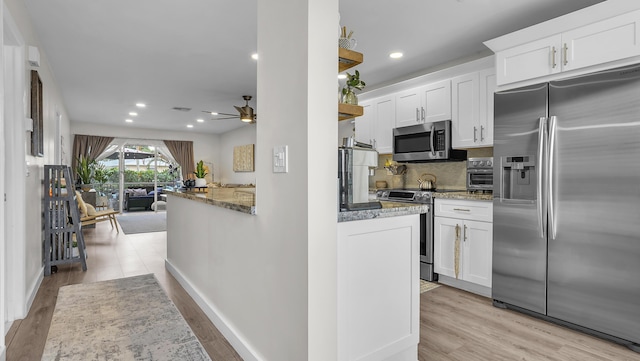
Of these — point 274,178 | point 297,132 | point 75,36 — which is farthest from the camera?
point 75,36

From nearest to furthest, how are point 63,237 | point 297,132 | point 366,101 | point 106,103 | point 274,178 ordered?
point 297,132, point 274,178, point 63,237, point 366,101, point 106,103

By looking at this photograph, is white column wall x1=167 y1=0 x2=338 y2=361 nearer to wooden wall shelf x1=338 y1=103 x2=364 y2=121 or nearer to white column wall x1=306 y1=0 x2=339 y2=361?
white column wall x1=306 y1=0 x2=339 y2=361

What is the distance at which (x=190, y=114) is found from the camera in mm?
7340

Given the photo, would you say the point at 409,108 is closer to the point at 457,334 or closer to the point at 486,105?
the point at 486,105

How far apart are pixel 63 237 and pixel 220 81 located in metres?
2.80


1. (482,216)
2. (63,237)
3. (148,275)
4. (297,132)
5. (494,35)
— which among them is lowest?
(148,275)

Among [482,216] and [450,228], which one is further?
[450,228]

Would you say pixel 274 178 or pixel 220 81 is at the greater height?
pixel 220 81

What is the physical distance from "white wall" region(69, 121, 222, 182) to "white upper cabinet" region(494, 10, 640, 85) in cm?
917

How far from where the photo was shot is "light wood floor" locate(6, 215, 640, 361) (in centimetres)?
205

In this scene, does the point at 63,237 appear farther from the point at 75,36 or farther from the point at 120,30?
the point at 120,30

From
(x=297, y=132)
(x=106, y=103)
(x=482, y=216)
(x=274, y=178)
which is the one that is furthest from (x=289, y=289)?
(x=106, y=103)

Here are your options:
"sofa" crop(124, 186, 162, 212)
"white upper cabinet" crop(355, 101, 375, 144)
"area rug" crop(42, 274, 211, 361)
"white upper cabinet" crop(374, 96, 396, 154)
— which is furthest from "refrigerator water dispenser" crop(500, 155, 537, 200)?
"sofa" crop(124, 186, 162, 212)

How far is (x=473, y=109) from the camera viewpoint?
11.3 ft
